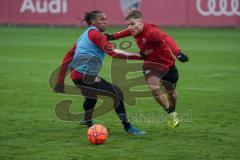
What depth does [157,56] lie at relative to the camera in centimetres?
1145

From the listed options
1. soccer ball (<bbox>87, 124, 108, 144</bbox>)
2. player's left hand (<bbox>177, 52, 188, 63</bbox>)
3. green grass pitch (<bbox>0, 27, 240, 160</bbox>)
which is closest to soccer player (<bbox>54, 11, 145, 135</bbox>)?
green grass pitch (<bbox>0, 27, 240, 160</bbox>)

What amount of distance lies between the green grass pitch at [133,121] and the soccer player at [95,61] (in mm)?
497

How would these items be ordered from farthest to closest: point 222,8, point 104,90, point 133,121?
point 222,8, point 133,121, point 104,90

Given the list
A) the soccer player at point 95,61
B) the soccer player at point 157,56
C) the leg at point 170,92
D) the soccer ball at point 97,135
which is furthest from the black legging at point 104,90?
the leg at point 170,92

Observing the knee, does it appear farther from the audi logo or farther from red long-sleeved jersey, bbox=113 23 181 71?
the audi logo

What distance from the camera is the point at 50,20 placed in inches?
1415

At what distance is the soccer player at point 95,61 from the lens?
1052 centimetres

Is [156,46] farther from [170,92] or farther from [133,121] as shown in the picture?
[133,121]

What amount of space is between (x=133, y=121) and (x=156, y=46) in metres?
1.47

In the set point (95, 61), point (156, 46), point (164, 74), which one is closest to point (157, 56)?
point (156, 46)

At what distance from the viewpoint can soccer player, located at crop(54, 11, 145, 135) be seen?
10516mm

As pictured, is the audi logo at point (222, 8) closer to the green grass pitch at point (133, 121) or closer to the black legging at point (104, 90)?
the green grass pitch at point (133, 121)

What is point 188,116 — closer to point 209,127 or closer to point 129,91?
point 209,127

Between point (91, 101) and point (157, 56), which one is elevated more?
point (157, 56)
